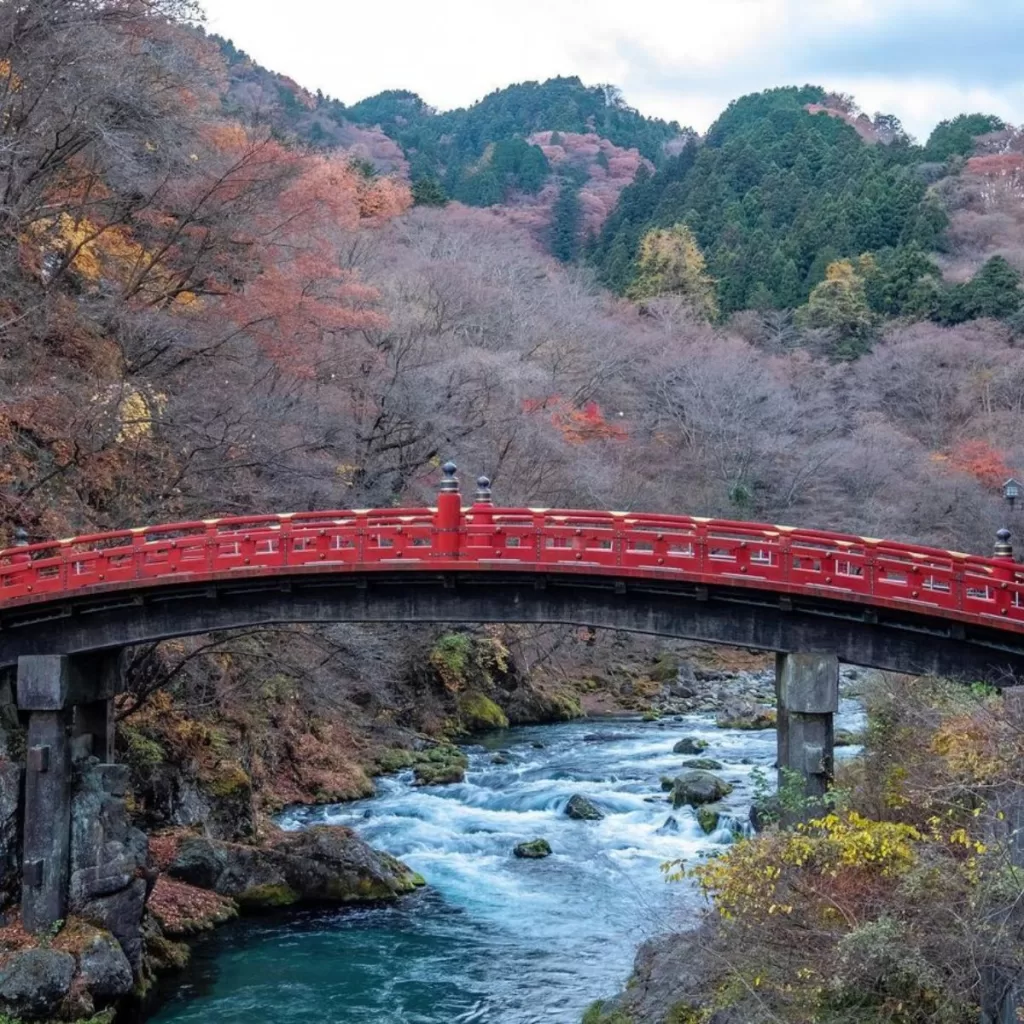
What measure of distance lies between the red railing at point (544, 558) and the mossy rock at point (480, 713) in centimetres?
1938

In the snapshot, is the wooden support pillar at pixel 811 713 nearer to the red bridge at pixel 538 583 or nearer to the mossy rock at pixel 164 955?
the red bridge at pixel 538 583

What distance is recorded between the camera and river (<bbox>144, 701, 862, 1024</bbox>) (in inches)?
695

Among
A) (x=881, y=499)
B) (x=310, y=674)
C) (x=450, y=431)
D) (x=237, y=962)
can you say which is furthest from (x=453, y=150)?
(x=237, y=962)

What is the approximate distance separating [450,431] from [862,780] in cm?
2307

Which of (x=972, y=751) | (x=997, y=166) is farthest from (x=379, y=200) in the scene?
(x=997, y=166)

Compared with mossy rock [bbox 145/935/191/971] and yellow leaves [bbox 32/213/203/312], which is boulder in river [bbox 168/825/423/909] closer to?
mossy rock [bbox 145/935/191/971]

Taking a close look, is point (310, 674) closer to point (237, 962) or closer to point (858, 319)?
point (237, 962)

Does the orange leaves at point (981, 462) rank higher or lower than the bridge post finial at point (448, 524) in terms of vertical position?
higher

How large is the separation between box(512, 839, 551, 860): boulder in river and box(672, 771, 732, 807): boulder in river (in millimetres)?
3982

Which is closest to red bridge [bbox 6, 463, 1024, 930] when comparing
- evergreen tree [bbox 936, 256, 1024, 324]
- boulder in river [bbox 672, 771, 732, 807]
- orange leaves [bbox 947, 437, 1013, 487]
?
boulder in river [bbox 672, 771, 732, 807]

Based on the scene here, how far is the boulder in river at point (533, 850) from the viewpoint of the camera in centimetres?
2423

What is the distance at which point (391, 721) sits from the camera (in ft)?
114

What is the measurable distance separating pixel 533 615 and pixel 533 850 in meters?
8.14

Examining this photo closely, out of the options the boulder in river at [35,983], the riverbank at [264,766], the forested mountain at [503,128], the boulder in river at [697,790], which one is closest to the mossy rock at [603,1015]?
the riverbank at [264,766]
